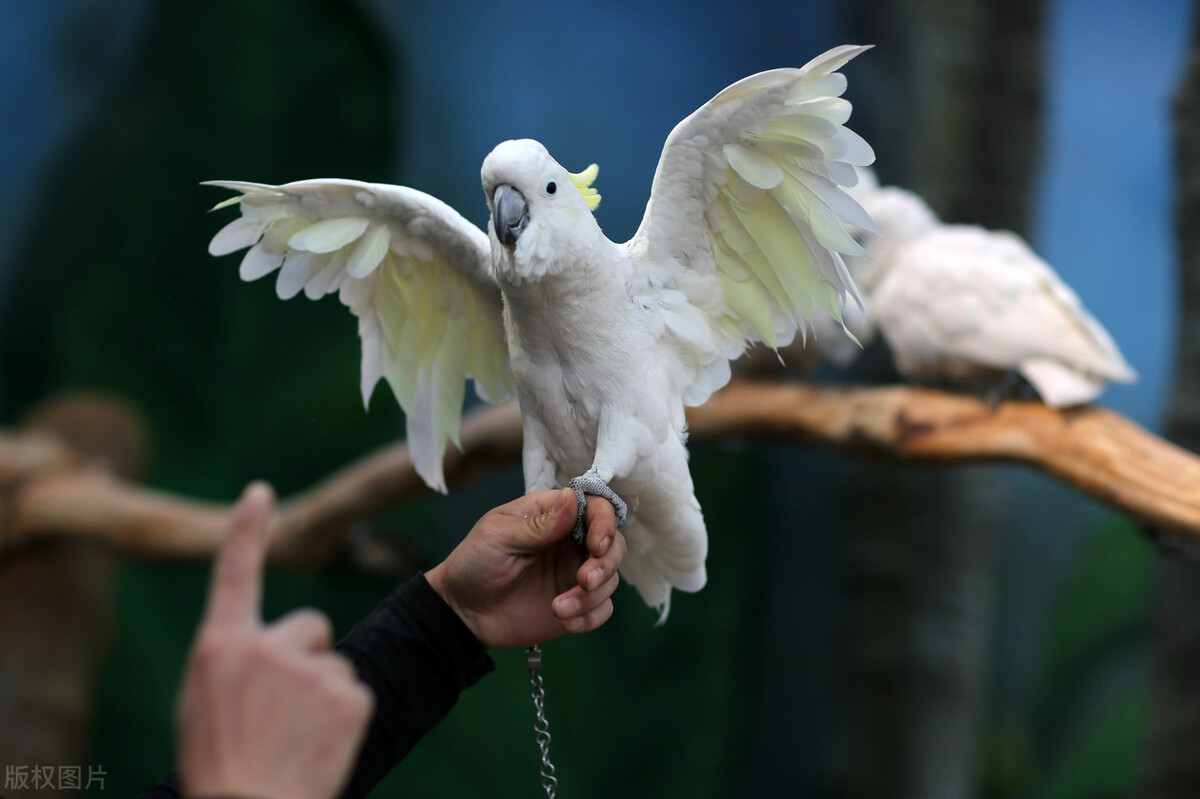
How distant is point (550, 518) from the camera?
836 millimetres

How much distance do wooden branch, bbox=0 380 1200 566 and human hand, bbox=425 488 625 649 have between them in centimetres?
94

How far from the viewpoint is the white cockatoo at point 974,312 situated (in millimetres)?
1618

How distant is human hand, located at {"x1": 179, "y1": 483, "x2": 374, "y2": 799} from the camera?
18.4 inches

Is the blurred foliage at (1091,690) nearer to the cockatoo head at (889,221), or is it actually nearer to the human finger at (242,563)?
the cockatoo head at (889,221)

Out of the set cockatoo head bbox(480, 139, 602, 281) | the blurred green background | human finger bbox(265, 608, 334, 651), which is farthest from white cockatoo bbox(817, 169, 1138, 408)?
human finger bbox(265, 608, 334, 651)

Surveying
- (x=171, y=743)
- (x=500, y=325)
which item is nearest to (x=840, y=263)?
(x=500, y=325)

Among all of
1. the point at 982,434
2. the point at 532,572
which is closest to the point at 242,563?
the point at 532,572

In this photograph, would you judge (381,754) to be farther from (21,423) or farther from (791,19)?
(791,19)

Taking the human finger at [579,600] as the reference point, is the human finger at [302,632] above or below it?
above

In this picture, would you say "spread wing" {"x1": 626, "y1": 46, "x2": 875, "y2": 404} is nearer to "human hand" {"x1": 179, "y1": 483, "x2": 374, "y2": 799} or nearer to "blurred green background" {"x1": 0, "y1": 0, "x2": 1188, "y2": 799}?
"human hand" {"x1": 179, "y1": 483, "x2": 374, "y2": 799}

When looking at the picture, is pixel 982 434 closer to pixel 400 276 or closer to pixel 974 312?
pixel 974 312

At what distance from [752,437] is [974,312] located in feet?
1.76

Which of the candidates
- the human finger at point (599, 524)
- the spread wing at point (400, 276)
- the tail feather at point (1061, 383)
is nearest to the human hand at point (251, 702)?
the human finger at point (599, 524)

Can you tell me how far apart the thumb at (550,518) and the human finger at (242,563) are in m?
0.37
